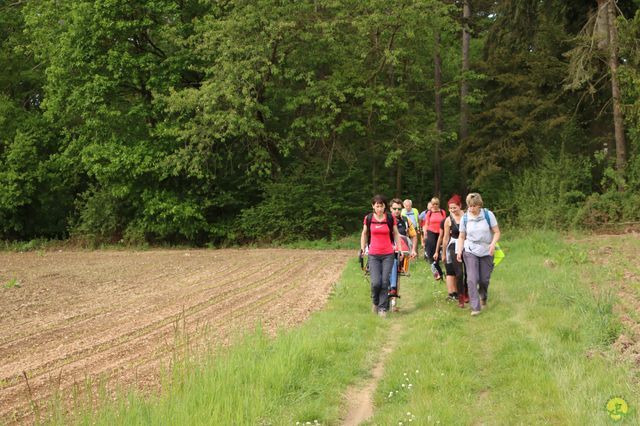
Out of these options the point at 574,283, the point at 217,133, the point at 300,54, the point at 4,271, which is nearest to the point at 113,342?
the point at 574,283

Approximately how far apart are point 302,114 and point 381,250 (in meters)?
17.4

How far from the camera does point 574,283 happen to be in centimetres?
977

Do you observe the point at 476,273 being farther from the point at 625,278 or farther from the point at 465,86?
the point at 465,86

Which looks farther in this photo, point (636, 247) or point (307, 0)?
point (307, 0)

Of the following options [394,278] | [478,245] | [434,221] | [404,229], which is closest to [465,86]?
[434,221]

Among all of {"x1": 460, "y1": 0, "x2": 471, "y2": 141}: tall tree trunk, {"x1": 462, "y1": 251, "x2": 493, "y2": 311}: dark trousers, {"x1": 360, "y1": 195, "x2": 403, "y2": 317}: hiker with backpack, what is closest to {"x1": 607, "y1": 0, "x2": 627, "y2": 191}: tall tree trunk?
{"x1": 460, "y1": 0, "x2": 471, "y2": 141}: tall tree trunk

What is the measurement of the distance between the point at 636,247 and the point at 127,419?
13938mm

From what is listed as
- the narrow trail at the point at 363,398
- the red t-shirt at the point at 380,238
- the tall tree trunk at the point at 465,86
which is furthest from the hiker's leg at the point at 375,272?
the tall tree trunk at the point at 465,86

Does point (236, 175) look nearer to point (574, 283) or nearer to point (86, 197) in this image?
point (86, 197)

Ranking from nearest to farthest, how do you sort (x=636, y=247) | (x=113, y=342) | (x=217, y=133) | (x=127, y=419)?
1. (x=127, y=419)
2. (x=113, y=342)
3. (x=636, y=247)
4. (x=217, y=133)

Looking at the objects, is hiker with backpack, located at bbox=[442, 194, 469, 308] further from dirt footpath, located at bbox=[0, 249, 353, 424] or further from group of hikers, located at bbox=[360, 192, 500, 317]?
dirt footpath, located at bbox=[0, 249, 353, 424]

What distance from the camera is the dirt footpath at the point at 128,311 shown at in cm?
638

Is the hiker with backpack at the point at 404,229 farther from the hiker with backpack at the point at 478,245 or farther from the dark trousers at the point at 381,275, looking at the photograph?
the hiker with backpack at the point at 478,245

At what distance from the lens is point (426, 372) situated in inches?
223
